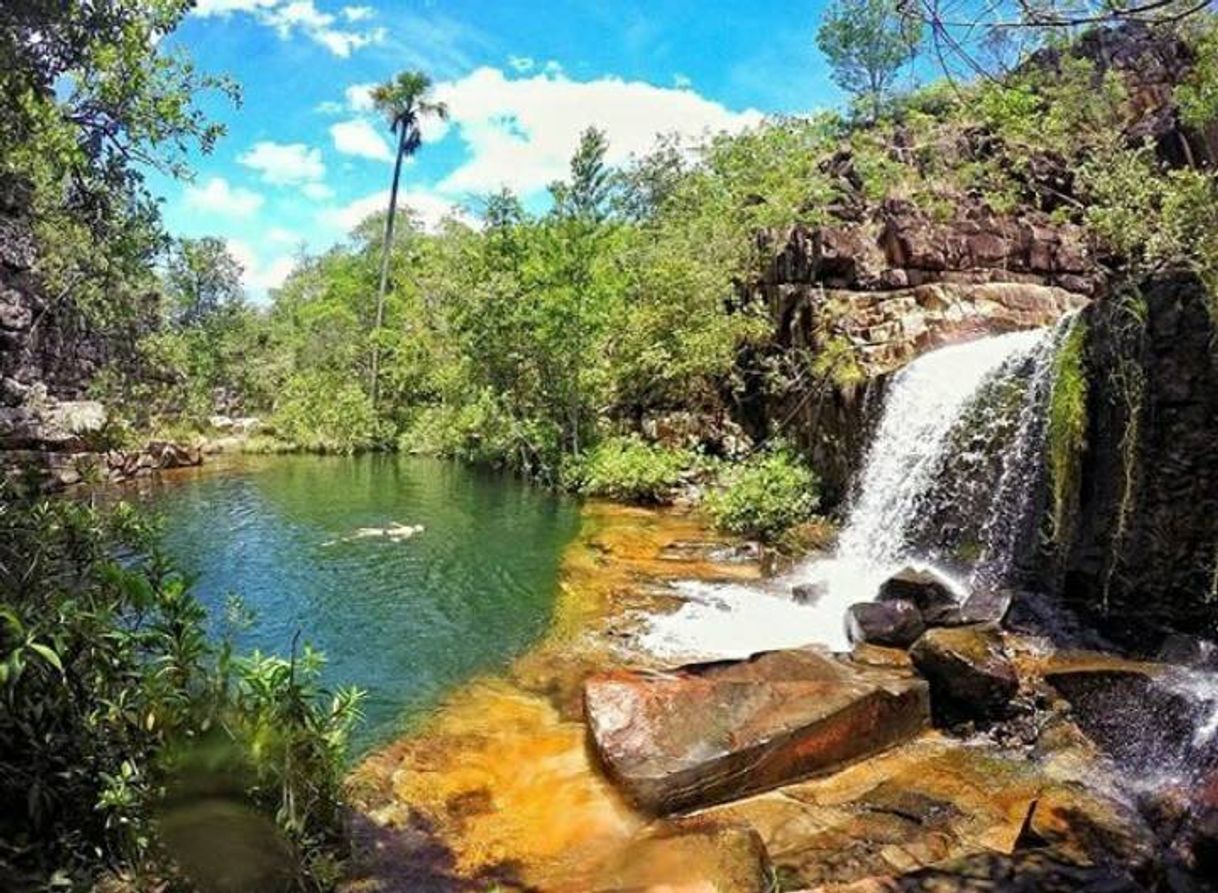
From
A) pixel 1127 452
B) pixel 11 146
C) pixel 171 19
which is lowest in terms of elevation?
pixel 1127 452

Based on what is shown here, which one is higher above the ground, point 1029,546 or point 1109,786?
point 1029,546

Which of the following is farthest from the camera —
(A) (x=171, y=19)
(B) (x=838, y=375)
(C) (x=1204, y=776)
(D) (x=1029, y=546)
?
(B) (x=838, y=375)

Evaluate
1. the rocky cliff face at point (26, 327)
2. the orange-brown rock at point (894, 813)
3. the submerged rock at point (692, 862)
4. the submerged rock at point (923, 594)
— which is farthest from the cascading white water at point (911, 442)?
the rocky cliff face at point (26, 327)

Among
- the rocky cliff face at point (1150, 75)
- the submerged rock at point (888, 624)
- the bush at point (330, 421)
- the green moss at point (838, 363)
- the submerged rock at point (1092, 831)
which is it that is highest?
the rocky cliff face at point (1150, 75)

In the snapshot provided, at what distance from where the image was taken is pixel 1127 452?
9031mm

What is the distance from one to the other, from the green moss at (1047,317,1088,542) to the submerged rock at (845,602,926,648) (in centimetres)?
254

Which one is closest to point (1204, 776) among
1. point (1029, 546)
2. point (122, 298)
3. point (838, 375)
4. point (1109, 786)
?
point (1109, 786)

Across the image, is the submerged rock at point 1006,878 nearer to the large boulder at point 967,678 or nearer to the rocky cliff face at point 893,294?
the large boulder at point 967,678

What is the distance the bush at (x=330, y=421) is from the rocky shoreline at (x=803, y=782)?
1077 inches

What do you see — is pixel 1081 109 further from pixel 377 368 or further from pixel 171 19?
pixel 377 368

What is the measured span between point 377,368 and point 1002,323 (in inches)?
1085

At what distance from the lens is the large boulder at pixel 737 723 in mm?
6156

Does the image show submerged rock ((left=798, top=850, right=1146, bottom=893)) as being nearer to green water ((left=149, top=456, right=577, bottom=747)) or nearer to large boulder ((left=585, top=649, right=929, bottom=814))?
large boulder ((left=585, top=649, right=929, bottom=814))

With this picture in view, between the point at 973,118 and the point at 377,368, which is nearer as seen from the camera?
the point at 973,118
